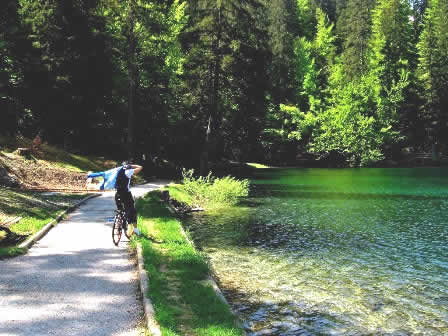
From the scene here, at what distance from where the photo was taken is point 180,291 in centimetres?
894

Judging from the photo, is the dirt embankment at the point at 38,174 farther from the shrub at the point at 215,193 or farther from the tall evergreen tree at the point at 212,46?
the tall evergreen tree at the point at 212,46

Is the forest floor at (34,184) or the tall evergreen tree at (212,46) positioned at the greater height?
the tall evergreen tree at (212,46)

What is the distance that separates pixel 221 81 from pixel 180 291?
92.2ft

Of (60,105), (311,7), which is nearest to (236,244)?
(60,105)

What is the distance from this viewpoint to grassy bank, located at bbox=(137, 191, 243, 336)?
7.08 meters

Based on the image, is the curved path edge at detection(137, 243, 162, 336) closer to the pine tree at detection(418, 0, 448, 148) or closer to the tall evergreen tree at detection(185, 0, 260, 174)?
the tall evergreen tree at detection(185, 0, 260, 174)

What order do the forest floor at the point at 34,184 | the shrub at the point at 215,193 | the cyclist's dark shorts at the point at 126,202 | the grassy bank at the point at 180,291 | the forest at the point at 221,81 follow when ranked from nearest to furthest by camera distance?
1. the grassy bank at the point at 180,291
2. the cyclist's dark shorts at the point at 126,202
3. the forest floor at the point at 34,184
4. the shrub at the point at 215,193
5. the forest at the point at 221,81

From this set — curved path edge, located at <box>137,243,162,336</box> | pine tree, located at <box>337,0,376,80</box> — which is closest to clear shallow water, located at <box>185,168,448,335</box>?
curved path edge, located at <box>137,243,162,336</box>

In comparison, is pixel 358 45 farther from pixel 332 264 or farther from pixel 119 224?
pixel 119 224

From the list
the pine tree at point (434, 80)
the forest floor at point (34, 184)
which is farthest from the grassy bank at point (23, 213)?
the pine tree at point (434, 80)

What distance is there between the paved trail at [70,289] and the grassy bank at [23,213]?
1.82 feet

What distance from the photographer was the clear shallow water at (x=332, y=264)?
9.01 metres

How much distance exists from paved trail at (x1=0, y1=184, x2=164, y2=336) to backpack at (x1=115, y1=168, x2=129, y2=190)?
1.69 metres

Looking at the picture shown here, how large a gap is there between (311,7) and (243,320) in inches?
3277
